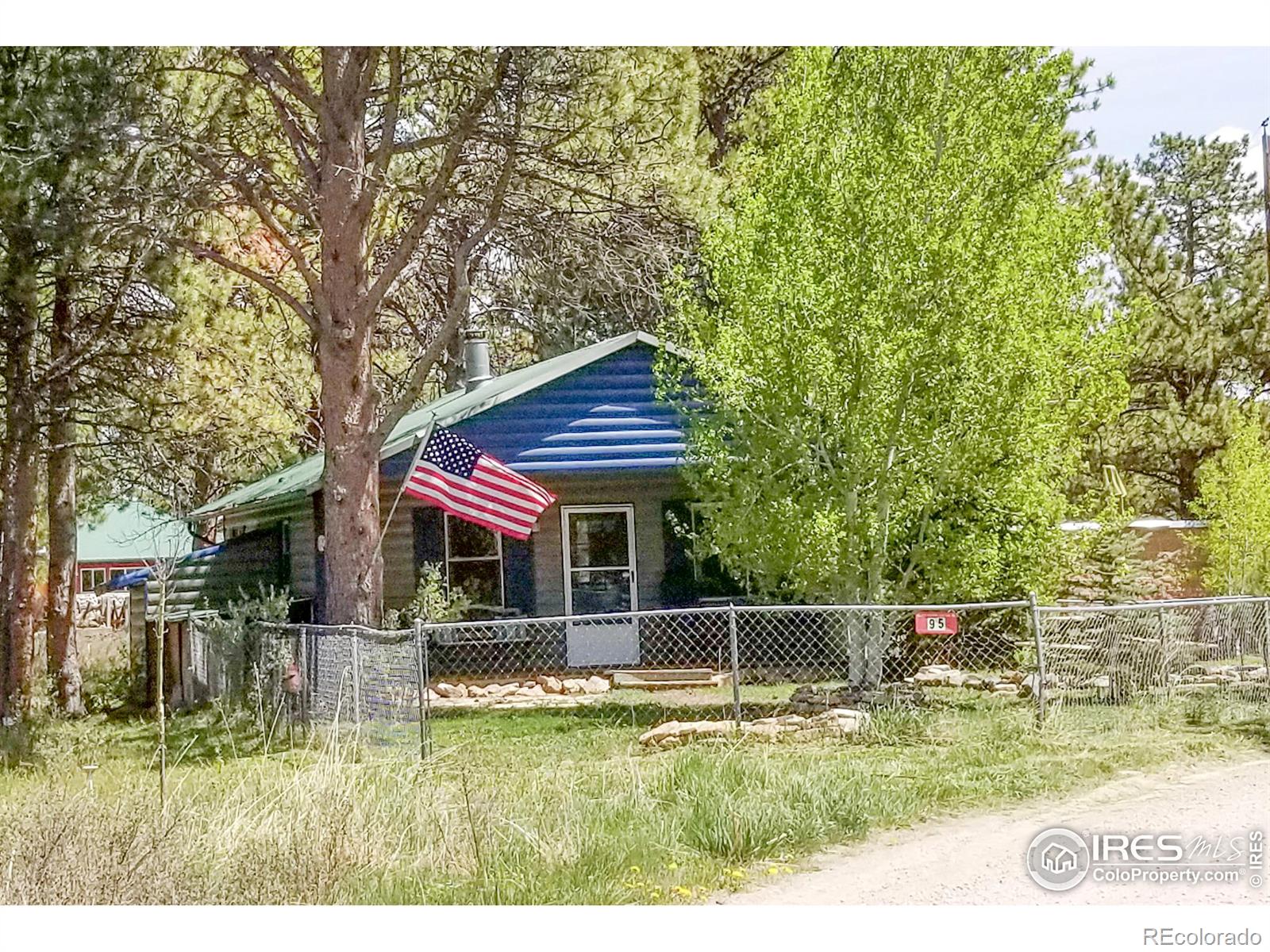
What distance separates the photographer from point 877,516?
11258 mm

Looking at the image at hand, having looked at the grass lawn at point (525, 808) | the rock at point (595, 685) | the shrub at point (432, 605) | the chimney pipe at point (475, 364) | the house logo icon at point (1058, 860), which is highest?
the chimney pipe at point (475, 364)

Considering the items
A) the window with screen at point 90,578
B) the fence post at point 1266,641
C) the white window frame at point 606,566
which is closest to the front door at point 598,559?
the white window frame at point 606,566

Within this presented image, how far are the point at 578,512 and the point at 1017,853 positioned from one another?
346 inches

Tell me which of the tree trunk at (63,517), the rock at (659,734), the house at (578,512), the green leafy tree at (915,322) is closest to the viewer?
the rock at (659,734)

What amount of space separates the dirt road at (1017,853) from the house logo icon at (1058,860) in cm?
5

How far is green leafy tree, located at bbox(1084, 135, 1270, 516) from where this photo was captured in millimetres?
20750

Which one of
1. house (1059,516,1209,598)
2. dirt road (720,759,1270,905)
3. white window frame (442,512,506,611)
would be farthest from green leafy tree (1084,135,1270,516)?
dirt road (720,759,1270,905)

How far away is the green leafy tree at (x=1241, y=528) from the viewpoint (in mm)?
15750

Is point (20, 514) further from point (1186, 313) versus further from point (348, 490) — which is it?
point (1186, 313)

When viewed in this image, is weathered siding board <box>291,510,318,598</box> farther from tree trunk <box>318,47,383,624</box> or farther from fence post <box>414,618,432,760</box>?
fence post <box>414,618,432,760</box>

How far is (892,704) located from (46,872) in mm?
6486

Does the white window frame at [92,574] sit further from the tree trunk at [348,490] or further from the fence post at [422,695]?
the fence post at [422,695]

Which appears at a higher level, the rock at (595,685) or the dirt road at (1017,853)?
the rock at (595,685)

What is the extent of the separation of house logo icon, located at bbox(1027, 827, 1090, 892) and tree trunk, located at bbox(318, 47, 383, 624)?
7.10m
